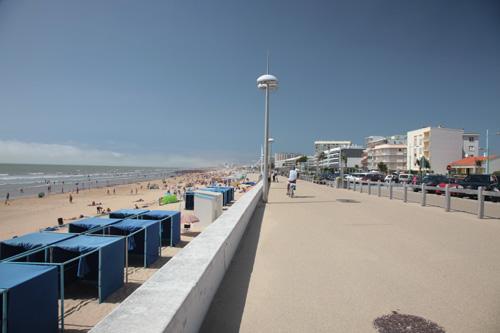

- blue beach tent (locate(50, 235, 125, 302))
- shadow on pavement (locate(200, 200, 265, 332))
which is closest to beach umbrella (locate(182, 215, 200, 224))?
shadow on pavement (locate(200, 200, 265, 332))

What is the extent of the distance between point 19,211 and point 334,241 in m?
24.2

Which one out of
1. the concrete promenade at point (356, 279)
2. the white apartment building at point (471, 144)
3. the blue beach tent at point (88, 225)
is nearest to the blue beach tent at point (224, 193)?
the concrete promenade at point (356, 279)

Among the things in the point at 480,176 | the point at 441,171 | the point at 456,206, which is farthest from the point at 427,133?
the point at 456,206

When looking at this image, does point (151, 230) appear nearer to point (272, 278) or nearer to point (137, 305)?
point (272, 278)

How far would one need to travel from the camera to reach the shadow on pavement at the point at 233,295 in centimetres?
306

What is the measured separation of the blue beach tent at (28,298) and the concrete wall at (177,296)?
1.72 metres

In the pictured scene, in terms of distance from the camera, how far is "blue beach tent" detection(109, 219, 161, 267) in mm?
7053

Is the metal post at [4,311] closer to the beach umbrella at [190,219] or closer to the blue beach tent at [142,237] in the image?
the blue beach tent at [142,237]

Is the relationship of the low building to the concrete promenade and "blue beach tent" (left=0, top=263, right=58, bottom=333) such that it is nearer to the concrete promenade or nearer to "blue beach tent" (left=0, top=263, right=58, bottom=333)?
the concrete promenade

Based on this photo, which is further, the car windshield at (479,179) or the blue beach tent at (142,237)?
the car windshield at (479,179)

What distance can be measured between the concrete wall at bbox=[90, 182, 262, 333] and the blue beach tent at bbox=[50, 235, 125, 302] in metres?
2.07

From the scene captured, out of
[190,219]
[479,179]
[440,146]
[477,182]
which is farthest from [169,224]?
[440,146]

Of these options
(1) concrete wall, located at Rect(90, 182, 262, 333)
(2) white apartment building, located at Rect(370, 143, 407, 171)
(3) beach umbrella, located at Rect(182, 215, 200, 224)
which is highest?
(2) white apartment building, located at Rect(370, 143, 407, 171)

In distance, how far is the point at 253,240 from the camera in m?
6.70
